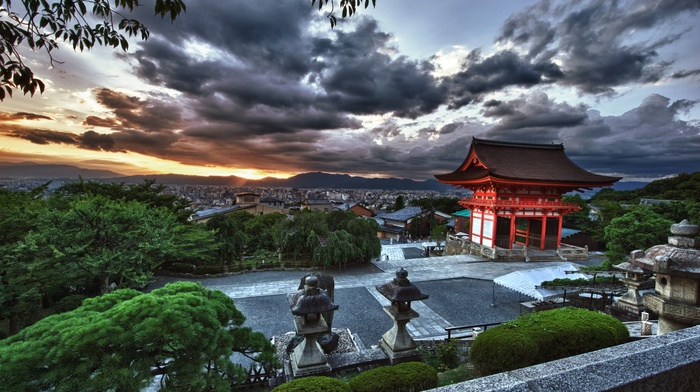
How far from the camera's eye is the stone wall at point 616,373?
7.49 feet

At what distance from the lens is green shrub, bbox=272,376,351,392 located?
407 centimetres

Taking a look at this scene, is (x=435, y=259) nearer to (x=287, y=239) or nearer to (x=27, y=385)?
(x=287, y=239)

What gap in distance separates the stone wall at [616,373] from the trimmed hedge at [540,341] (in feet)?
8.60

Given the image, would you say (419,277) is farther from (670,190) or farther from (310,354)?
(670,190)

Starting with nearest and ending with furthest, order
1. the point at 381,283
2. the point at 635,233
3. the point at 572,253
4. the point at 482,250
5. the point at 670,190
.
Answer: the point at 635,233 → the point at 381,283 → the point at 572,253 → the point at 482,250 → the point at 670,190

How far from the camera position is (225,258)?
19469 millimetres

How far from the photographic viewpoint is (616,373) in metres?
2.40

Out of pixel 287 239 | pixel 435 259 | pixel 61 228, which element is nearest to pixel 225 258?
→ pixel 287 239

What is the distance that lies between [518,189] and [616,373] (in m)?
22.4

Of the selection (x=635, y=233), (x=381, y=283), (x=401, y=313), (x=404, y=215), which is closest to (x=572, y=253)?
(x=635, y=233)

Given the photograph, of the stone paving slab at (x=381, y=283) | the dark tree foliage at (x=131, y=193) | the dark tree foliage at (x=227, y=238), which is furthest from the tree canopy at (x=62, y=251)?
the dark tree foliage at (x=131, y=193)

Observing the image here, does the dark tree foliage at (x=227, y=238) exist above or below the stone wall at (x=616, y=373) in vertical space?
below

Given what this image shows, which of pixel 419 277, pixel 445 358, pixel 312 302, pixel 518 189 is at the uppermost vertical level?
pixel 518 189

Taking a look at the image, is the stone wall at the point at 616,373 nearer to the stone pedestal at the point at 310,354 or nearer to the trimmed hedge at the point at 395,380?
the trimmed hedge at the point at 395,380
